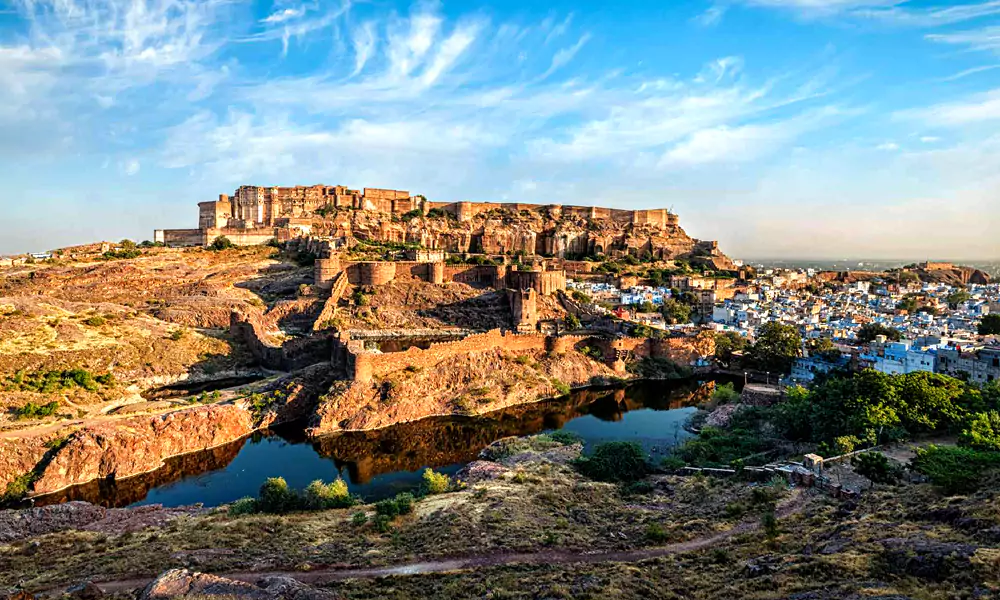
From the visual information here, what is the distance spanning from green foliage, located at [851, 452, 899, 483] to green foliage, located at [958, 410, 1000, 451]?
8.26 feet

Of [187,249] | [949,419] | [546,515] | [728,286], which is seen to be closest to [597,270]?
[728,286]

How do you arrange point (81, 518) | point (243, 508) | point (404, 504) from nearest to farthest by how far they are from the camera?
1. point (404, 504)
2. point (81, 518)
3. point (243, 508)

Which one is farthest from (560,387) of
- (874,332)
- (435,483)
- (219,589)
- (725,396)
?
(219,589)

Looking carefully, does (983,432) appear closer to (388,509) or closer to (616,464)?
(616,464)

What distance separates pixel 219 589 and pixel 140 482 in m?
13.7

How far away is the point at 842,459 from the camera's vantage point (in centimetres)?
1599

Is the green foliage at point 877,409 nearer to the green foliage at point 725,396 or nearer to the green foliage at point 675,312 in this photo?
the green foliage at point 725,396

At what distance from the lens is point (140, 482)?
19.7 meters

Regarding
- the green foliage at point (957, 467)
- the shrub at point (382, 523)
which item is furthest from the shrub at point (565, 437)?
Answer: the green foliage at point (957, 467)

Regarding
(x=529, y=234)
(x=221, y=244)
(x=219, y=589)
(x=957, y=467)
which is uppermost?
(x=529, y=234)

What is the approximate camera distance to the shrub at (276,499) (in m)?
16.0

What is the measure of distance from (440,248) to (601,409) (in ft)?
130

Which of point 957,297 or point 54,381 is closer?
point 54,381

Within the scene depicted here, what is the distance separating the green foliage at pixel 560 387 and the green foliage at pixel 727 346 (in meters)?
11.8
